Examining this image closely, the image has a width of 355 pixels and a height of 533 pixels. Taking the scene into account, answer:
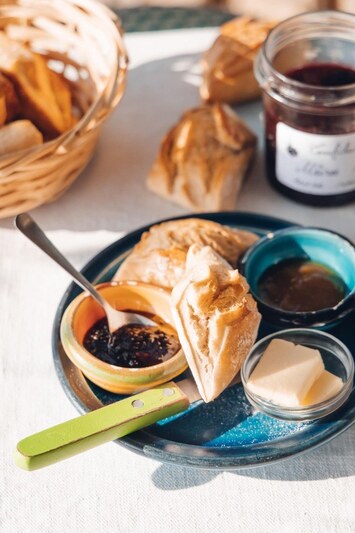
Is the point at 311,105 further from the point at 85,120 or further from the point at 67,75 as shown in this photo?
the point at 67,75

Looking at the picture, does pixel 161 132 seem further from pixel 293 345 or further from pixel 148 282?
pixel 293 345

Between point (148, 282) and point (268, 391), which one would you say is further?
point (148, 282)

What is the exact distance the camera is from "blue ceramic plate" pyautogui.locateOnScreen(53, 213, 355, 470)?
957 mm

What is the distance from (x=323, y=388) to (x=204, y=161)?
0.49 metres

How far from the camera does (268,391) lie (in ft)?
3.22

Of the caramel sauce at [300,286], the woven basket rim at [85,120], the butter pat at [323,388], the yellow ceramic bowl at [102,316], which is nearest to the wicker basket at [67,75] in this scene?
the woven basket rim at [85,120]

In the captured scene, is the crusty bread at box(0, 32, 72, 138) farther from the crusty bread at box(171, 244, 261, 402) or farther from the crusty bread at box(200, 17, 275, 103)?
the crusty bread at box(171, 244, 261, 402)

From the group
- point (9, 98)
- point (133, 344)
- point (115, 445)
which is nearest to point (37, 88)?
point (9, 98)

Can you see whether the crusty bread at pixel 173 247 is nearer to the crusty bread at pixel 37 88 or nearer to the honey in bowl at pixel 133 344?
the honey in bowl at pixel 133 344

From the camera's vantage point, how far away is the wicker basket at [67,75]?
120cm

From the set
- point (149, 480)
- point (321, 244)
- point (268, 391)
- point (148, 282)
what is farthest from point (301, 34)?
point (149, 480)

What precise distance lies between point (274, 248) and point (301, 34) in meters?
0.41

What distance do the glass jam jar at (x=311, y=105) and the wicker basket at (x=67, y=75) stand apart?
0.24 meters

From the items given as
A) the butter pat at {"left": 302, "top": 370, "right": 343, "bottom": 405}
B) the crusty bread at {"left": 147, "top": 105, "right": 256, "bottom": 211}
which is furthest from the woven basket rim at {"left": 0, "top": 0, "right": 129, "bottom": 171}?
the butter pat at {"left": 302, "top": 370, "right": 343, "bottom": 405}
